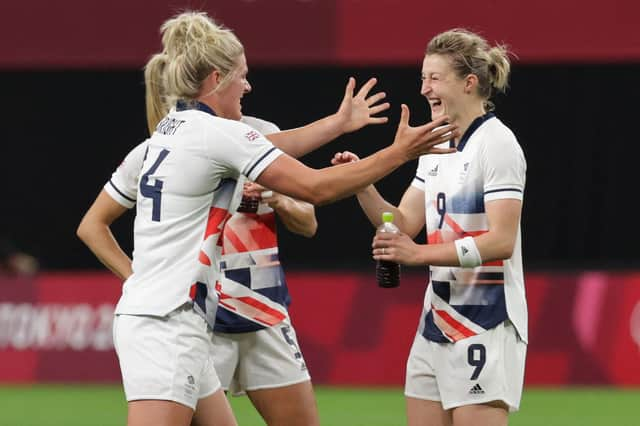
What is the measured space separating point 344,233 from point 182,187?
9695 millimetres

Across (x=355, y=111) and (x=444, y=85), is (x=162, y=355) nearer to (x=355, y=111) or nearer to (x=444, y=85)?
(x=355, y=111)

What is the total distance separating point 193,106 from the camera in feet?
15.4

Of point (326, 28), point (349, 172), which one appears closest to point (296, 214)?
point (349, 172)

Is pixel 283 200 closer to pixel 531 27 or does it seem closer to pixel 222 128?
pixel 222 128

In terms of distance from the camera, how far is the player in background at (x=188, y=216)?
4.45 m

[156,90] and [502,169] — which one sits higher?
[156,90]

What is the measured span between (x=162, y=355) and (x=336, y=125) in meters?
1.22

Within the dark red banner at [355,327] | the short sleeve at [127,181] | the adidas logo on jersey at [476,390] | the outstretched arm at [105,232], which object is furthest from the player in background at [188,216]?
the dark red banner at [355,327]

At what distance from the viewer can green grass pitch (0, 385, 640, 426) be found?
9.22 meters

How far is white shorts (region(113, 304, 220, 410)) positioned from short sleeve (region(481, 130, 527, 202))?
1.17 m

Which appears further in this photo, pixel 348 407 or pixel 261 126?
pixel 348 407

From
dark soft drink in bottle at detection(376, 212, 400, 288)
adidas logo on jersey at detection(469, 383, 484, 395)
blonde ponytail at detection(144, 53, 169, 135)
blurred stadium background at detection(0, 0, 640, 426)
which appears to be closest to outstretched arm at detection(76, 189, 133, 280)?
blonde ponytail at detection(144, 53, 169, 135)

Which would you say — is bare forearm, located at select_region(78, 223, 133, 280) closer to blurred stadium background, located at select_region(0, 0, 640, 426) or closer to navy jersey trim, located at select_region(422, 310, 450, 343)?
navy jersey trim, located at select_region(422, 310, 450, 343)

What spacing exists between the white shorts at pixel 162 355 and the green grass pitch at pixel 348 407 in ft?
15.1
